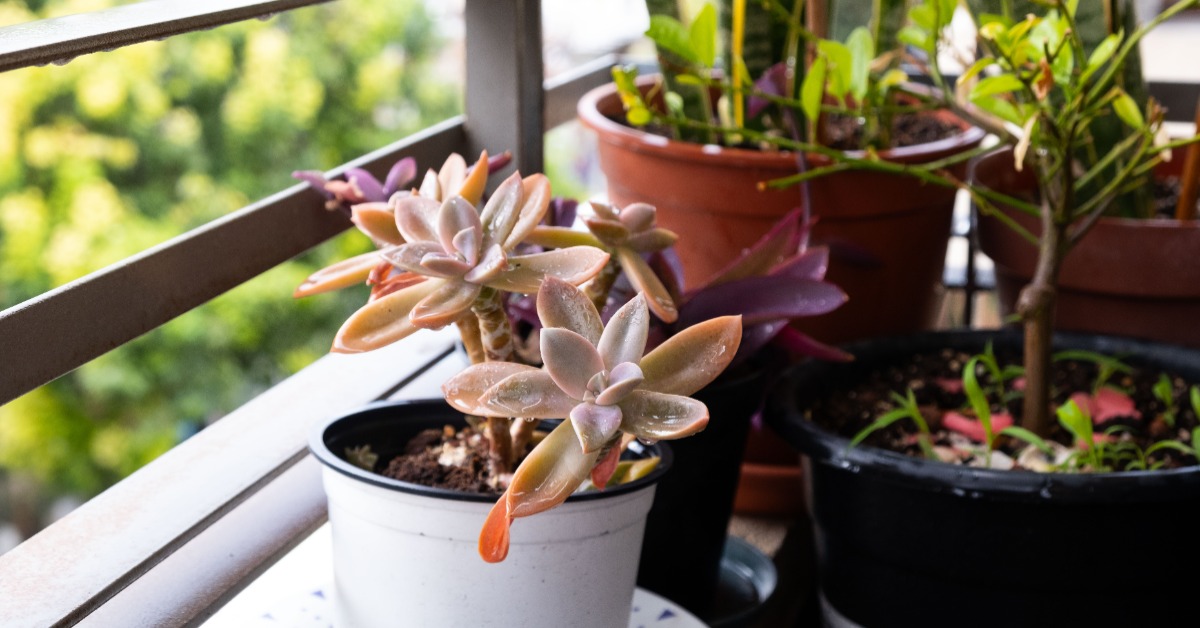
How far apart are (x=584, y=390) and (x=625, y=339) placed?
27mm

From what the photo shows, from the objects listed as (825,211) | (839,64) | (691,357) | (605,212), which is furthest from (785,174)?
(691,357)

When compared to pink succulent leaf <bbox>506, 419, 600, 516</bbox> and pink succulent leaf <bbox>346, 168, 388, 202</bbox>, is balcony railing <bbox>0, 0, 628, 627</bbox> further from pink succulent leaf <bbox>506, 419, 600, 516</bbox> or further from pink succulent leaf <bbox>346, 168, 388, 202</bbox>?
pink succulent leaf <bbox>506, 419, 600, 516</bbox>

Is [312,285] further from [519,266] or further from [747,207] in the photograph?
[747,207]

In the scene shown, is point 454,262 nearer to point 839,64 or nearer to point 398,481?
point 398,481

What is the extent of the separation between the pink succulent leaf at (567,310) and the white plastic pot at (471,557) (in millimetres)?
92

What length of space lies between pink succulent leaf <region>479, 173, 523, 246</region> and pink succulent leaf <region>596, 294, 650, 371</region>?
0.28 ft

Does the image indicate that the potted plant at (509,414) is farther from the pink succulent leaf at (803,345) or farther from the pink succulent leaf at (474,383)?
the pink succulent leaf at (803,345)

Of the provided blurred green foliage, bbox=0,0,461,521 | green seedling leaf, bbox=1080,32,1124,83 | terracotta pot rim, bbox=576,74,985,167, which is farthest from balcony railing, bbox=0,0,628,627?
blurred green foliage, bbox=0,0,461,521

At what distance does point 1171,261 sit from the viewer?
941 mm

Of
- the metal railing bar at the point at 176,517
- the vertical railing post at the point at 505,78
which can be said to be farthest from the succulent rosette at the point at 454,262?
the vertical railing post at the point at 505,78

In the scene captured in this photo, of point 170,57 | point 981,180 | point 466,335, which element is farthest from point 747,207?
point 170,57

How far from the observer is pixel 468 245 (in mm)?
503

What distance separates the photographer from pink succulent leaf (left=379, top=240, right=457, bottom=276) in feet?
1.64

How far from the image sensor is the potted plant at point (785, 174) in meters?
0.92
